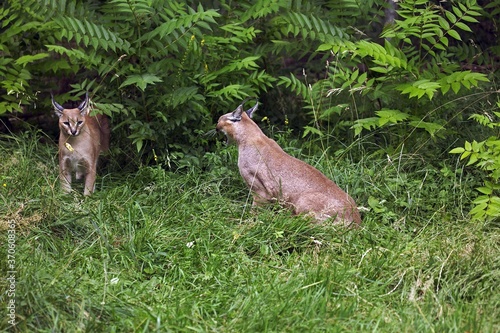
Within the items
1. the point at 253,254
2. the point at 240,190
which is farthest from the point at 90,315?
the point at 240,190

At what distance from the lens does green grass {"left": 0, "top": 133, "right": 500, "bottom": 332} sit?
17.5 feet

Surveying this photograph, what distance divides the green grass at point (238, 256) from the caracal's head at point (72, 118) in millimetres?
513

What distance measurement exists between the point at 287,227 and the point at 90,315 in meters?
2.34

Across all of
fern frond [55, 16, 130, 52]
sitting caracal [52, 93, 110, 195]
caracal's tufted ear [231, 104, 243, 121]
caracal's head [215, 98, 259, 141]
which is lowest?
sitting caracal [52, 93, 110, 195]

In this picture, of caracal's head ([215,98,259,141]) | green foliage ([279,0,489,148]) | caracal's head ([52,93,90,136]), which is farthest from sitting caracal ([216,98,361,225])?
caracal's head ([52,93,90,136])

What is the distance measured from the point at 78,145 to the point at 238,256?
315 cm

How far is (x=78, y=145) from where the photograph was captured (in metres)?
8.97

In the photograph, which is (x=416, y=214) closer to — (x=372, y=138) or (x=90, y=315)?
(x=372, y=138)

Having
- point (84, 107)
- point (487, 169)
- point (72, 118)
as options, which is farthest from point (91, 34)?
point (487, 169)

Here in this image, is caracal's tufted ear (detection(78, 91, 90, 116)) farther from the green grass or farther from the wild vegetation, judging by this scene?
the green grass

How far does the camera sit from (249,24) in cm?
984

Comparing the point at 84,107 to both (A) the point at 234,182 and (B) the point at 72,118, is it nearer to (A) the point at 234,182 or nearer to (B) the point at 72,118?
(B) the point at 72,118

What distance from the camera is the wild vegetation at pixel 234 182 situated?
5.55 metres

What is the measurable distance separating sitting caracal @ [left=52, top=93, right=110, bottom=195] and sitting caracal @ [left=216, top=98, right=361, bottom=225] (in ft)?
4.84
